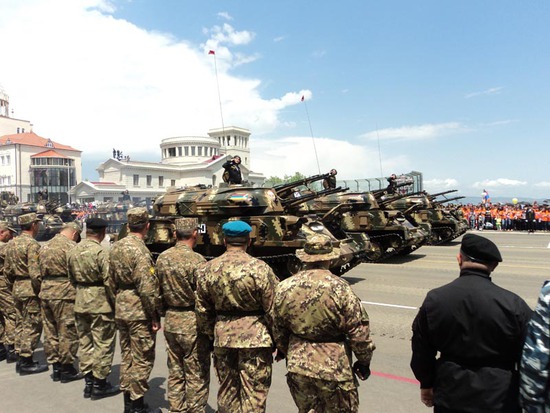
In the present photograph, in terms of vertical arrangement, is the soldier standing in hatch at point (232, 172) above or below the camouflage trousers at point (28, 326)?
above

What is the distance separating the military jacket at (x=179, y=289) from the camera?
429 centimetres

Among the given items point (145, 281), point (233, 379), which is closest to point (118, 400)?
point (145, 281)

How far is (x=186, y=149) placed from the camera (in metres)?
87.3

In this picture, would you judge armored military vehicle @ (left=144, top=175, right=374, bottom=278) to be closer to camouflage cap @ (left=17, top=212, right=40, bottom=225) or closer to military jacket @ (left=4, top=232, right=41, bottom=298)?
camouflage cap @ (left=17, top=212, right=40, bottom=225)

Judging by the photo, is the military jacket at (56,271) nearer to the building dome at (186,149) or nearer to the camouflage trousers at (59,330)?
the camouflage trousers at (59,330)

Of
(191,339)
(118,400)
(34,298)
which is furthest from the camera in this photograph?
(34,298)

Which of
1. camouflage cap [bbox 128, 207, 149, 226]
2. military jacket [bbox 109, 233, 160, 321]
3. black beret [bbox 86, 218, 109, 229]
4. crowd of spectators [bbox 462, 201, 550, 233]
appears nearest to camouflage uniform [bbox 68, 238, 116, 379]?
black beret [bbox 86, 218, 109, 229]

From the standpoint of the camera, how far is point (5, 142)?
252 ft

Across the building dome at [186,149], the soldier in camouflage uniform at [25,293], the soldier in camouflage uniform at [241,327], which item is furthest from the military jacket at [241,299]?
the building dome at [186,149]

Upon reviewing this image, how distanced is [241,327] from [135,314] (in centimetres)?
158

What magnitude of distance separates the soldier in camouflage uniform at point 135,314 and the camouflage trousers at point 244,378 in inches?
47.1

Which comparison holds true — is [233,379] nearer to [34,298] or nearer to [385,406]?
[385,406]

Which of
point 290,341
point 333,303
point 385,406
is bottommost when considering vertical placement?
point 385,406

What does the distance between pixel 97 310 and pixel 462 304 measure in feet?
13.2
